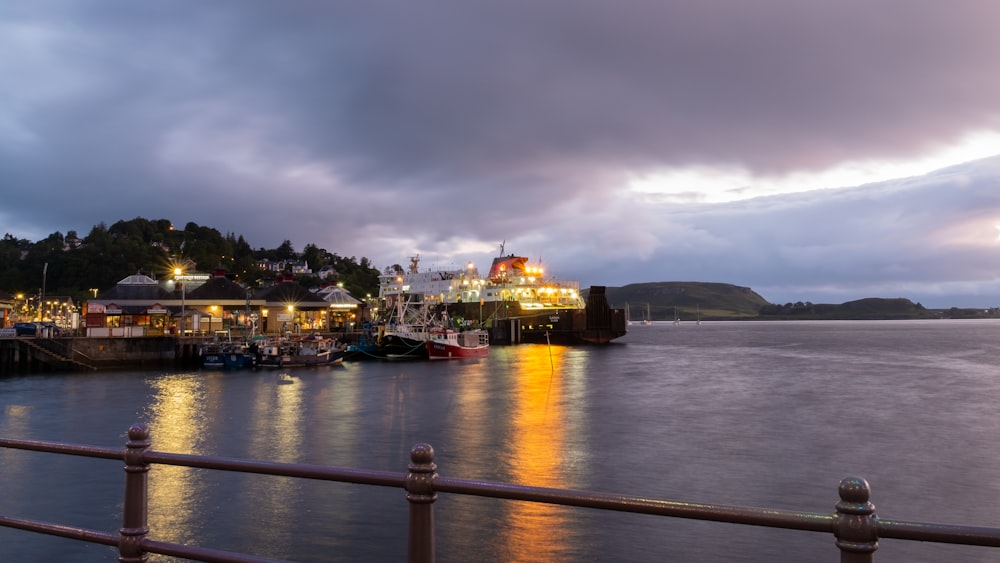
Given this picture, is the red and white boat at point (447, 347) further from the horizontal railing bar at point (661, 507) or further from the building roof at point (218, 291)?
the horizontal railing bar at point (661, 507)

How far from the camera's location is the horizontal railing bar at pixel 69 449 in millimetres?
4379

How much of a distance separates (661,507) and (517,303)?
4261 inches

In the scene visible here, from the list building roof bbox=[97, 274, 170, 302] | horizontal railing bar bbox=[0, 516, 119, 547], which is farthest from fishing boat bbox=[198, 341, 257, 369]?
horizontal railing bar bbox=[0, 516, 119, 547]

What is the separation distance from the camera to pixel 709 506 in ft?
10.2

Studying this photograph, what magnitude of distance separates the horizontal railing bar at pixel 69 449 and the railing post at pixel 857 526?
3993 mm

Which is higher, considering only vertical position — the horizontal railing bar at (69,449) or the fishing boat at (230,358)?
the horizontal railing bar at (69,449)

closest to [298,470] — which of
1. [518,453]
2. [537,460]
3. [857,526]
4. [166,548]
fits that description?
[166,548]

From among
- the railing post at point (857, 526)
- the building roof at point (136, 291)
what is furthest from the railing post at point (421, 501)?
the building roof at point (136, 291)

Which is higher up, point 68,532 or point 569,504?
point 569,504

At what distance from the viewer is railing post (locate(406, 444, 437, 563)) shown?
141 inches

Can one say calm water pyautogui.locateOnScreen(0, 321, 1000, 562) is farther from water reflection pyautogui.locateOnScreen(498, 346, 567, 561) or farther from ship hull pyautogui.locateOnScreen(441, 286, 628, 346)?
ship hull pyautogui.locateOnScreen(441, 286, 628, 346)

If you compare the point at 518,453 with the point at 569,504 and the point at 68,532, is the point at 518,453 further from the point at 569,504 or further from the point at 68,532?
the point at 569,504

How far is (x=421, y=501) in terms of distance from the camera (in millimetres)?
3637

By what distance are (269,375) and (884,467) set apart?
159 ft
